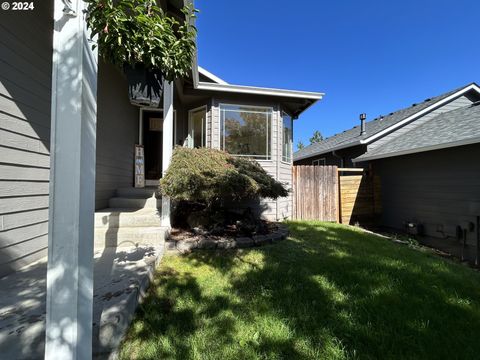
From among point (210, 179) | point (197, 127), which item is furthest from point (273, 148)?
point (210, 179)

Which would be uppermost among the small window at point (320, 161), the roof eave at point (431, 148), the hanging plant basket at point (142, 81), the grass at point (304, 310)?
the small window at point (320, 161)

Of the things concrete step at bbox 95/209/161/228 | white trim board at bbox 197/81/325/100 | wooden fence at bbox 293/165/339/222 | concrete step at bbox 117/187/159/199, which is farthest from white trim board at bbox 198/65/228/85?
concrete step at bbox 95/209/161/228

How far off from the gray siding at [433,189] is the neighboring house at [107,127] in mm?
3691

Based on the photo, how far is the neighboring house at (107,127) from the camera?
2.75 meters

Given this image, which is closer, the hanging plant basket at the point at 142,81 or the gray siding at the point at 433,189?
the hanging plant basket at the point at 142,81

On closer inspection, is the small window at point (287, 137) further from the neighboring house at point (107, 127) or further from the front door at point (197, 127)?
the front door at point (197, 127)

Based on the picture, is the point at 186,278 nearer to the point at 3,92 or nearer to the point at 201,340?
the point at 201,340

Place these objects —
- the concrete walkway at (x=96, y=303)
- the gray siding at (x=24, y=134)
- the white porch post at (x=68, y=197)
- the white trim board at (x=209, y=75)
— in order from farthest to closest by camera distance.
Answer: the white trim board at (x=209, y=75) < the gray siding at (x=24, y=134) < the concrete walkway at (x=96, y=303) < the white porch post at (x=68, y=197)

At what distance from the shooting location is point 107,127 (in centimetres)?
508

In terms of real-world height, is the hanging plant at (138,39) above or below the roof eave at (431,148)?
below

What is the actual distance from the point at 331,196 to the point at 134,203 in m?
6.07

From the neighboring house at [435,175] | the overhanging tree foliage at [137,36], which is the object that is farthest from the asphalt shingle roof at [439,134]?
the overhanging tree foliage at [137,36]

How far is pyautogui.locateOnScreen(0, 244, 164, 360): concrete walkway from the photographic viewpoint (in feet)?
5.46

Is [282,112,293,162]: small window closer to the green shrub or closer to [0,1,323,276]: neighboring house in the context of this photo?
[0,1,323,276]: neighboring house
